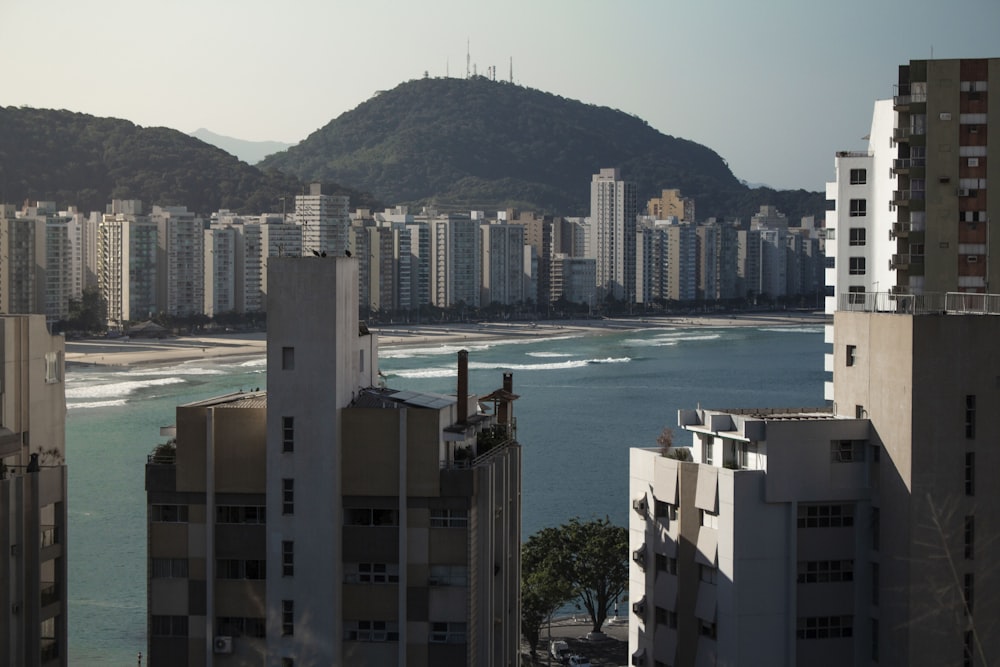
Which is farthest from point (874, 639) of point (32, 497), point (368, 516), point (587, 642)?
point (587, 642)

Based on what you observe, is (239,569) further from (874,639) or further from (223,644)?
(874,639)

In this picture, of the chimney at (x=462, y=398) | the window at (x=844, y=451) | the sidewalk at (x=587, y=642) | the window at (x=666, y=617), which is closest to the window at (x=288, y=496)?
the chimney at (x=462, y=398)

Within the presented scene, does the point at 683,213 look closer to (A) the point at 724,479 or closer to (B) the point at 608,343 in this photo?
(B) the point at 608,343

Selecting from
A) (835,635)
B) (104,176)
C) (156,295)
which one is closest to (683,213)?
(104,176)

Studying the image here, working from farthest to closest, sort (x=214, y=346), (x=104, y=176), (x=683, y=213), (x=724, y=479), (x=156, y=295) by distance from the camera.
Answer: (x=683, y=213), (x=104, y=176), (x=156, y=295), (x=214, y=346), (x=724, y=479)

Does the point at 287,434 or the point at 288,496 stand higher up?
the point at 287,434

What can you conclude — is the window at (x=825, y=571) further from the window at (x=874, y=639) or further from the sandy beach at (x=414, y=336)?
the sandy beach at (x=414, y=336)
